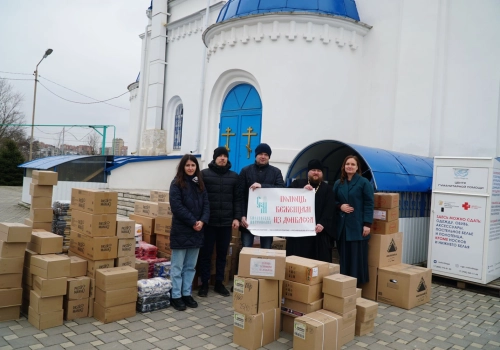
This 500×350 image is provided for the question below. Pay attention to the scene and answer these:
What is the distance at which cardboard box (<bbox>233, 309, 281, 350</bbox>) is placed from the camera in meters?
3.88

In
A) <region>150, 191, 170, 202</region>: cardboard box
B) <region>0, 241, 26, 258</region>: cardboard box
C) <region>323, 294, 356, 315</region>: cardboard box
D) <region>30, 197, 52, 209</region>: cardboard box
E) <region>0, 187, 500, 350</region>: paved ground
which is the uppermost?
<region>150, 191, 170, 202</region>: cardboard box

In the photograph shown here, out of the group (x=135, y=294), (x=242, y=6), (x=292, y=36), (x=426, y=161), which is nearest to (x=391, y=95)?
(x=426, y=161)

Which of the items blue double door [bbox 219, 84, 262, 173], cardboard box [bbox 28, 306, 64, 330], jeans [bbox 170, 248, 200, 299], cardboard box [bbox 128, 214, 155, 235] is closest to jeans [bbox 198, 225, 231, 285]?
jeans [bbox 170, 248, 200, 299]

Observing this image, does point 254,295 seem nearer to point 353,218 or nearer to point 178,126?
point 353,218

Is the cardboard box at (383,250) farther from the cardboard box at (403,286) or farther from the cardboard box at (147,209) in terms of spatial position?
the cardboard box at (147,209)

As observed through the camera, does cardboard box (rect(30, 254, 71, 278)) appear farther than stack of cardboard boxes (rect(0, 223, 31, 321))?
No

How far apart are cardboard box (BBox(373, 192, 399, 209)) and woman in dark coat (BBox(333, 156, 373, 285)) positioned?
0.51 meters

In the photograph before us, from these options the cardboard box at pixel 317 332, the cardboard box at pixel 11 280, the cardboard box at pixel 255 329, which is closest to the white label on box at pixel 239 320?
the cardboard box at pixel 255 329

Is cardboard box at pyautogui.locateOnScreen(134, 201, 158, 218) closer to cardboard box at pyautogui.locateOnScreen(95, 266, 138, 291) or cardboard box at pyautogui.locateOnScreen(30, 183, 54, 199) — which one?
cardboard box at pyautogui.locateOnScreen(30, 183, 54, 199)

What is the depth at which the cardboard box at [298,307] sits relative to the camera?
13.4ft

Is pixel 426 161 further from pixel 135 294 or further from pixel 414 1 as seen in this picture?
pixel 135 294

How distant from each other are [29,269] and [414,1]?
9818 mm

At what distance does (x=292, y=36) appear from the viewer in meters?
9.57

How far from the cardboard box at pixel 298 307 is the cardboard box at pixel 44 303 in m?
2.45
